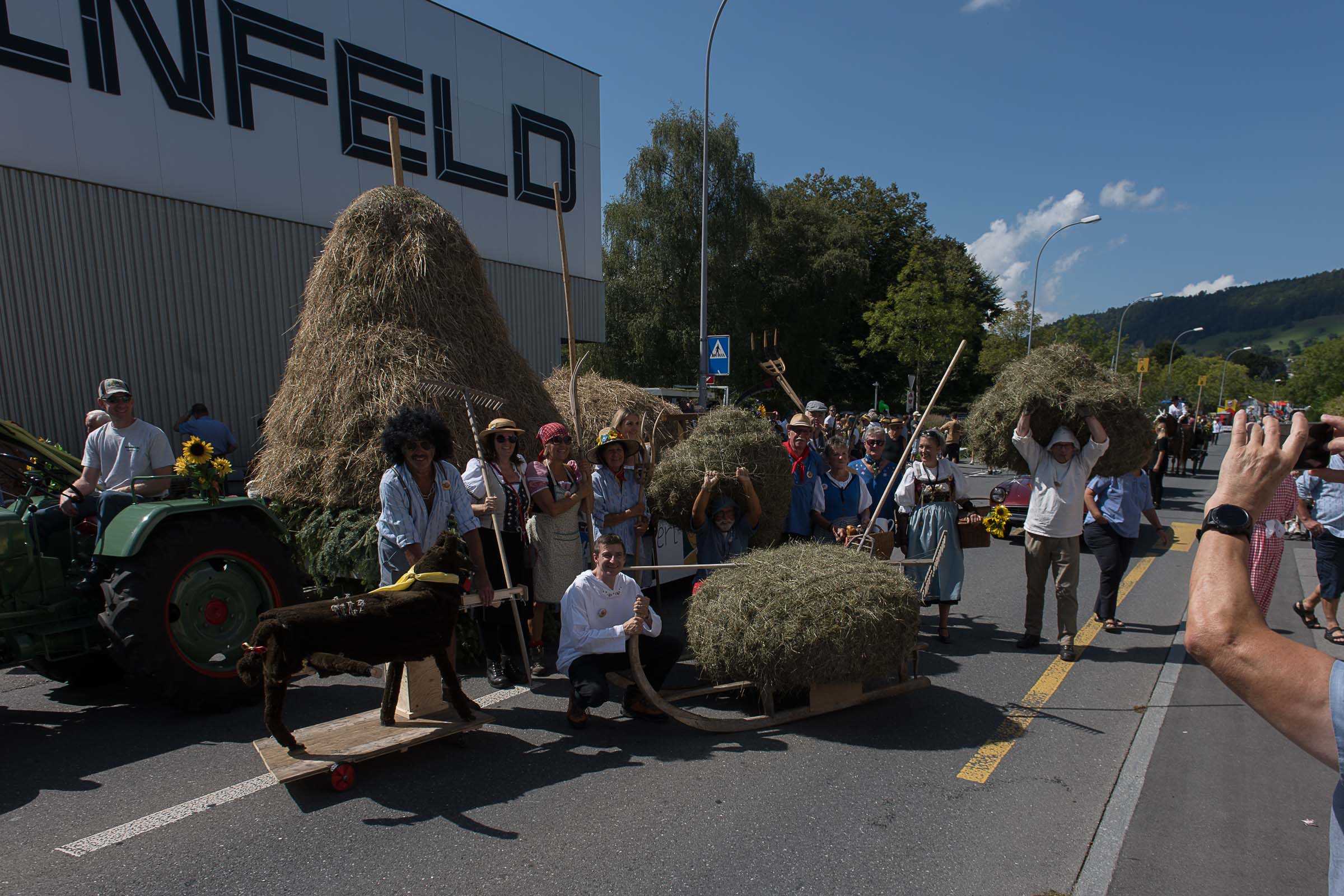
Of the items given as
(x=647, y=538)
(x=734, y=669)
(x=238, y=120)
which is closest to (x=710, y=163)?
(x=238, y=120)

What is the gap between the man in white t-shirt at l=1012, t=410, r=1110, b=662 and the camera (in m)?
5.82

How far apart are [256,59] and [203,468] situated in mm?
8854

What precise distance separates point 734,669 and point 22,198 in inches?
397

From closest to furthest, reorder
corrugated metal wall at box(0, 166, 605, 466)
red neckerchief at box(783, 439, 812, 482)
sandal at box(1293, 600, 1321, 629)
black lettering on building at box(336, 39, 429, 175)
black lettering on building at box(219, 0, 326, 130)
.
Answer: red neckerchief at box(783, 439, 812, 482) → sandal at box(1293, 600, 1321, 629) → corrugated metal wall at box(0, 166, 605, 466) → black lettering on building at box(219, 0, 326, 130) → black lettering on building at box(336, 39, 429, 175)

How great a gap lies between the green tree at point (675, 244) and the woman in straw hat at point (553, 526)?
70.6ft

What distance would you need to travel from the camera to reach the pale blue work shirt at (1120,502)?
6.58 meters

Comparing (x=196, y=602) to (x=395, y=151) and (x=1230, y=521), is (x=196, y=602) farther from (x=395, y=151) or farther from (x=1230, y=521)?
(x=1230, y=521)

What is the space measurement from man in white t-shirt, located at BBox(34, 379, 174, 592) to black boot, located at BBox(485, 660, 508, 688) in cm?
245

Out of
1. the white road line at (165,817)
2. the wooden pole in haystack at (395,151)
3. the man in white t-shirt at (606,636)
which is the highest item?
the wooden pole in haystack at (395,151)

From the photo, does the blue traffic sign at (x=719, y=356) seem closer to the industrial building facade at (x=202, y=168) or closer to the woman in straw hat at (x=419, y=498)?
the industrial building facade at (x=202, y=168)

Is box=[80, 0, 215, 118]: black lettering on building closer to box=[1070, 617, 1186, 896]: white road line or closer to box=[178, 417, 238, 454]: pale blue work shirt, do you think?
box=[178, 417, 238, 454]: pale blue work shirt

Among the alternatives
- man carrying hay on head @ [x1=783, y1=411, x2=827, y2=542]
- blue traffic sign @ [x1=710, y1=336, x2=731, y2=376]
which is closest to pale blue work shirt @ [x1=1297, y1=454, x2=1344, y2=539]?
man carrying hay on head @ [x1=783, y1=411, x2=827, y2=542]

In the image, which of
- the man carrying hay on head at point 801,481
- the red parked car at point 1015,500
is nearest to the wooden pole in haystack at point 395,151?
the man carrying hay on head at point 801,481

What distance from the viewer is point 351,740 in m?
3.91
